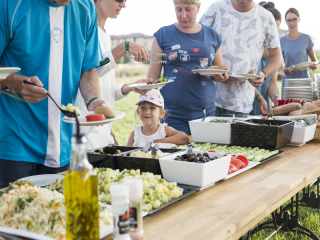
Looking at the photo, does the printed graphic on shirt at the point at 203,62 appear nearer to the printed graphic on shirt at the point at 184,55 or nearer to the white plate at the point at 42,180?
the printed graphic on shirt at the point at 184,55

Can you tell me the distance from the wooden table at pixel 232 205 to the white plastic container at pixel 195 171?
5 cm

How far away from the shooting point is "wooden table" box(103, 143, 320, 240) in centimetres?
108

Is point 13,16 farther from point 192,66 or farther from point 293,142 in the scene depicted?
point 293,142

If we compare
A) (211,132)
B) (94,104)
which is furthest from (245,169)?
Result: (94,104)

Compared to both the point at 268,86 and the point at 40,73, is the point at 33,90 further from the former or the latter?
the point at 268,86

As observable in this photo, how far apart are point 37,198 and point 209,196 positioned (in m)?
0.67

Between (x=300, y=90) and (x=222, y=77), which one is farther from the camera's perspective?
(x=300, y=90)

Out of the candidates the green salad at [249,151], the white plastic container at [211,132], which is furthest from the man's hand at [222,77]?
the green salad at [249,151]

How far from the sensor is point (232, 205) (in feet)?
4.26

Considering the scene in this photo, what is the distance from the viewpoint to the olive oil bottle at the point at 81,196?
31.4 inches

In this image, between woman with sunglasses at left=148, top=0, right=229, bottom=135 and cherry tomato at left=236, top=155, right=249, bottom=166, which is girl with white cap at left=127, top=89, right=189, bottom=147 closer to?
woman with sunglasses at left=148, top=0, right=229, bottom=135

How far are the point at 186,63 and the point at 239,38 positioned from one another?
2.44ft

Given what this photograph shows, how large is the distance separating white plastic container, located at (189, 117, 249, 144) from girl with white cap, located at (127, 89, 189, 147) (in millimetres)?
393

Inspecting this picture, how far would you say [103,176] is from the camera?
1.47m
